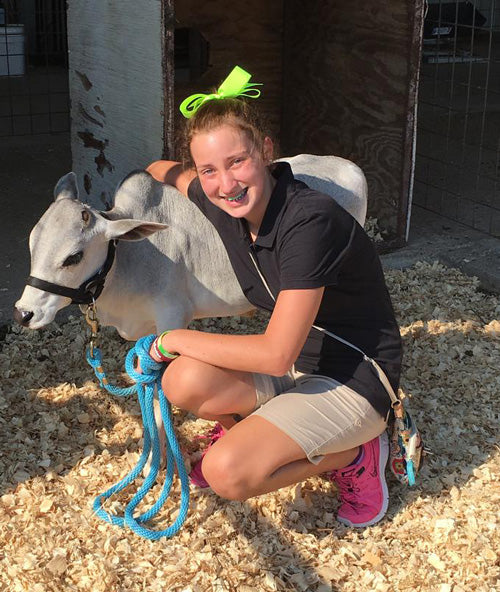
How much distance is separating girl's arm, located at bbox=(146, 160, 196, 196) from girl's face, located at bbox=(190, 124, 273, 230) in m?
0.62

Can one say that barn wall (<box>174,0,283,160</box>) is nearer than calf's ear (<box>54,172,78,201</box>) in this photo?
No

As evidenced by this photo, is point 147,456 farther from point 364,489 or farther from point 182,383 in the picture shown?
point 364,489

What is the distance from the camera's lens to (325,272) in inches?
105

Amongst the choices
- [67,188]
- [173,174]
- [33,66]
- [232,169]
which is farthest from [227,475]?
[33,66]

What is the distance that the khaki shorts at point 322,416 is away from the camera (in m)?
2.83

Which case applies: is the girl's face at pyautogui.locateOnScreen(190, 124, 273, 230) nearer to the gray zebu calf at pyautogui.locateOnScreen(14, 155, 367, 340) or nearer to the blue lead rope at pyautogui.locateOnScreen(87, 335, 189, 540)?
the gray zebu calf at pyautogui.locateOnScreen(14, 155, 367, 340)

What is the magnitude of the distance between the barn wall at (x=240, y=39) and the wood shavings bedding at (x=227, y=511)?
2636mm

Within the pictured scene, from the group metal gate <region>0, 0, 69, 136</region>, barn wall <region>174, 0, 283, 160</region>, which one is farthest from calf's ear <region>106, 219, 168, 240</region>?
metal gate <region>0, 0, 69, 136</region>

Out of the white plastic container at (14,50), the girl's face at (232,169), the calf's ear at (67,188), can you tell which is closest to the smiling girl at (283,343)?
the girl's face at (232,169)

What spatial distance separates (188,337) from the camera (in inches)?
110

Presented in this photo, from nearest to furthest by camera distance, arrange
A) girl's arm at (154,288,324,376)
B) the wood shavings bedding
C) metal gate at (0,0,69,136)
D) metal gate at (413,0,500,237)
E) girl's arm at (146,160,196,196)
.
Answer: girl's arm at (154,288,324,376)
the wood shavings bedding
girl's arm at (146,160,196,196)
metal gate at (413,0,500,237)
metal gate at (0,0,69,136)

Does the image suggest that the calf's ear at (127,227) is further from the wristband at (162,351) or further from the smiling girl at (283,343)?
the wristband at (162,351)

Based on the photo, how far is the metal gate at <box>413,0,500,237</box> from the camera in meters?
5.93

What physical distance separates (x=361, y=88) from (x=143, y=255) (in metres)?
2.66
